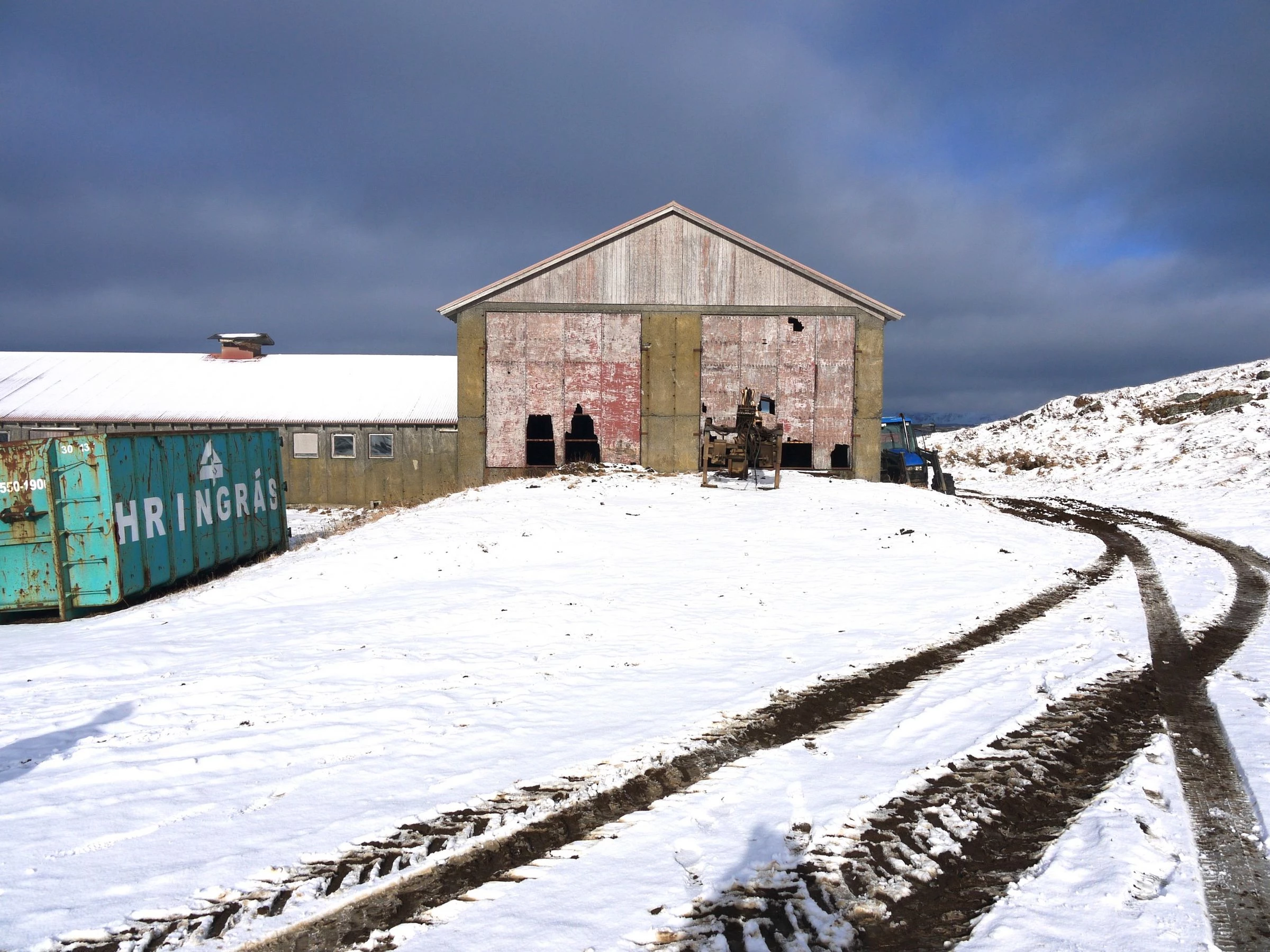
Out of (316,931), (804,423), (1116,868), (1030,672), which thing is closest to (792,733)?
(1116,868)

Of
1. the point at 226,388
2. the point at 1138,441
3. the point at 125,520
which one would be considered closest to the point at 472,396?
the point at 125,520

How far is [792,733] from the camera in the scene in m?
5.50

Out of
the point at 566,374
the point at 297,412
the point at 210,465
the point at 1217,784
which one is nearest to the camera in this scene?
the point at 1217,784

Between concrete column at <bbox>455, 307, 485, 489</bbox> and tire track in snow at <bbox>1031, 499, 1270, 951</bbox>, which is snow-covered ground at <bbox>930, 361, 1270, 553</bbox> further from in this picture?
concrete column at <bbox>455, 307, 485, 489</bbox>

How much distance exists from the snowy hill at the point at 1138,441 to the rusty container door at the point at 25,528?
31.9 metres

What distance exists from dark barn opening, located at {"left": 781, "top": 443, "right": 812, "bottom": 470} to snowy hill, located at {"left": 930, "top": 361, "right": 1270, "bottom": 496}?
542 inches

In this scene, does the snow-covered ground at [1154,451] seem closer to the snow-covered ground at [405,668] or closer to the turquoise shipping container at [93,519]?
the snow-covered ground at [405,668]

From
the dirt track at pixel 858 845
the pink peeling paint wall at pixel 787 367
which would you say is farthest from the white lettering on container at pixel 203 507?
the pink peeling paint wall at pixel 787 367

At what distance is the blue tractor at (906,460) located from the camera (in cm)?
2445

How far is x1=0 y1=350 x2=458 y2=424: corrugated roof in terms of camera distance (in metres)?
27.3

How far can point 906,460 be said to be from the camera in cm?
2495

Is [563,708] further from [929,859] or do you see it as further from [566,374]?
[566,374]

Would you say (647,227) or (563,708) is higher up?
(647,227)

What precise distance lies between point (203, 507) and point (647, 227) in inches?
565
